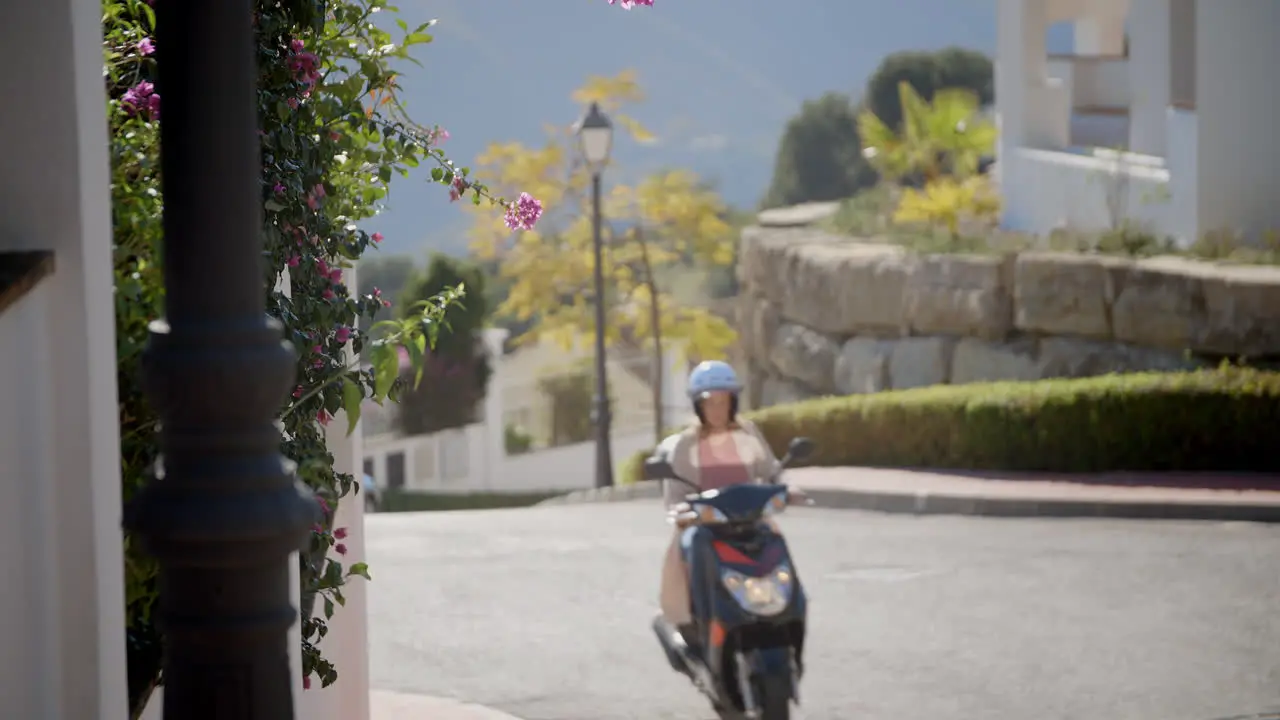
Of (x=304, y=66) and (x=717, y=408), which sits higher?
(x=304, y=66)

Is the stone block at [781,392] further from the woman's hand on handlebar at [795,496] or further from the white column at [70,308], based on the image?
the white column at [70,308]

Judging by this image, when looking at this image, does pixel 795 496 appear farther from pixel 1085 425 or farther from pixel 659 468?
pixel 1085 425

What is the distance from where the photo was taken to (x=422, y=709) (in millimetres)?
7305

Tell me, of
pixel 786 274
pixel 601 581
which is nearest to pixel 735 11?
pixel 786 274

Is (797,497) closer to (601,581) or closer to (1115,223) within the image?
(601,581)

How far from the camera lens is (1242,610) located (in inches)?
356

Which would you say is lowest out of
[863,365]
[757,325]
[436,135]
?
[863,365]

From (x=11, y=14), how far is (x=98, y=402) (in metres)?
0.71

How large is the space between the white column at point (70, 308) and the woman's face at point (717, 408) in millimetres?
3955

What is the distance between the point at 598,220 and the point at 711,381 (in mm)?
14237

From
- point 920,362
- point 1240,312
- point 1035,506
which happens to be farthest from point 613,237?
point 1035,506

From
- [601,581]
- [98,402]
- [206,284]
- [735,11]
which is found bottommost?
[601,581]

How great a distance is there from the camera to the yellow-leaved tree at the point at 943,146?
79.2 feet

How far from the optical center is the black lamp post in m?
2.36
